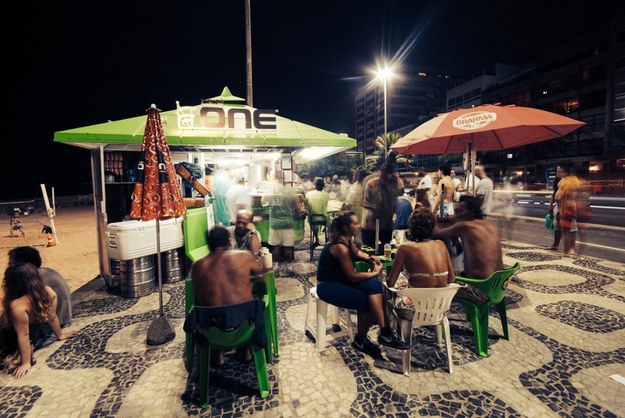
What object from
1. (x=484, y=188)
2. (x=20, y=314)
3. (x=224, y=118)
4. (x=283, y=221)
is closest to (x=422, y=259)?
(x=20, y=314)

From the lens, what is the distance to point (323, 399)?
290 cm

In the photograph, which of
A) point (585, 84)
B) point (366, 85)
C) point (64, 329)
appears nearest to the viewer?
point (64, 329)

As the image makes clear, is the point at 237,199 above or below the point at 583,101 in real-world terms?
below

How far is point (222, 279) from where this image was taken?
2.92 meters

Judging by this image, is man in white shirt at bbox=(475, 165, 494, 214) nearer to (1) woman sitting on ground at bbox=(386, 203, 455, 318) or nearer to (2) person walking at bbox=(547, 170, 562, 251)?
(2) person walking at bbox=(547, 170, 562, 251)

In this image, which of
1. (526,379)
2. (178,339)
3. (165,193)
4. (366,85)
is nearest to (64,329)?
(178,339)

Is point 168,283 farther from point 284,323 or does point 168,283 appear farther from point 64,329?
point 284,323

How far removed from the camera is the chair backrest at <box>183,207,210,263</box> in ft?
20.0

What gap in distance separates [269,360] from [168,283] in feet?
12.4

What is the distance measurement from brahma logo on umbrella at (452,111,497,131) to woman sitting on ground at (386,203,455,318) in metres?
2.23

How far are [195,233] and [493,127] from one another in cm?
561

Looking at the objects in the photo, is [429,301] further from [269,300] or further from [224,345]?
[224,345]

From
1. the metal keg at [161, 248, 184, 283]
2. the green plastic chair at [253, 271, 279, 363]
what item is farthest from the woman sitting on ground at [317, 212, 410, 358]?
the metal keg at [161, 248, 184, 283]

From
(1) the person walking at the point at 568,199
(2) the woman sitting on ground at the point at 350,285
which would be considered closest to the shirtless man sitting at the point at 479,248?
(2) the woman sitting on ground at the point at 350,285
